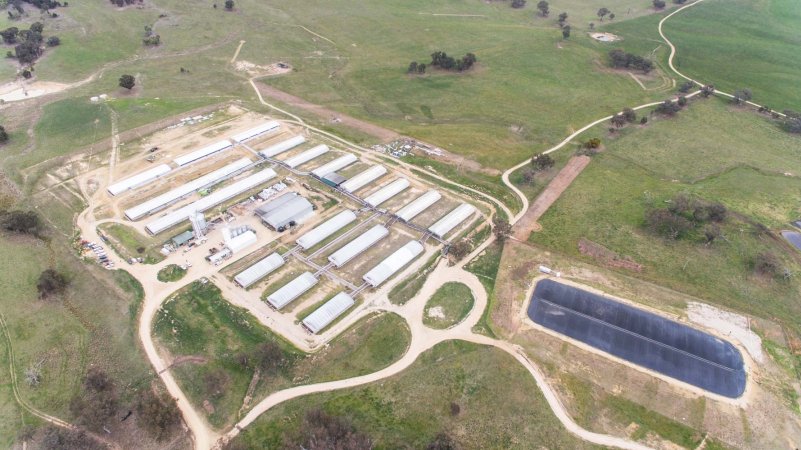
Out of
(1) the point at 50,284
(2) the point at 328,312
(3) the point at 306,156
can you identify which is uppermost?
(3) the point at 306,156

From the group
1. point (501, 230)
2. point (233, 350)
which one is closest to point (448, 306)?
point (501, 230)

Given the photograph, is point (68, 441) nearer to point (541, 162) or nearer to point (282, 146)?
point (282, 146)

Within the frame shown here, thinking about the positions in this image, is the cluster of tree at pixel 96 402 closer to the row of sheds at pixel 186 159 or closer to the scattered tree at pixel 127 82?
the row of sheds at pixel 186 159

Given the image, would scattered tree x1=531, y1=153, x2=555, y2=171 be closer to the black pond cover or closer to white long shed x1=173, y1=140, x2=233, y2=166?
the black pond cover

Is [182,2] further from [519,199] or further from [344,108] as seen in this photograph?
[519,199]

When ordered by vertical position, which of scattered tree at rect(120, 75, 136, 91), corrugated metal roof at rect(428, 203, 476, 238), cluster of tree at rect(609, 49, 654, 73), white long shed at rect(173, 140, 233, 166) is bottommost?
corrugated metal roof at rect(428, 203, 476, 238)

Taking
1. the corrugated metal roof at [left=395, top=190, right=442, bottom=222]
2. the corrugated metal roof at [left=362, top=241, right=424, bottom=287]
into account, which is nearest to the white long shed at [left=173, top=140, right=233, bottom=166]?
the corrugated metal roof at [left=395, top=190, right=442, bottom=222]
